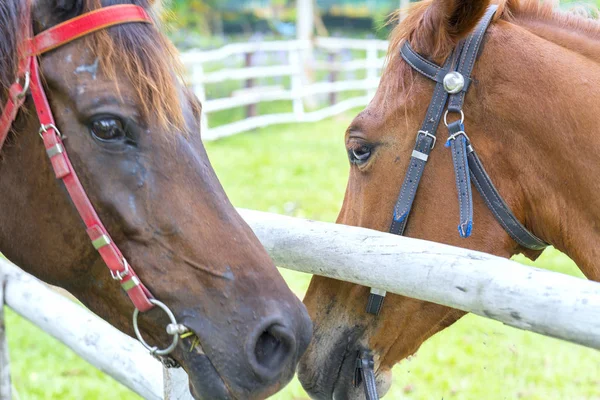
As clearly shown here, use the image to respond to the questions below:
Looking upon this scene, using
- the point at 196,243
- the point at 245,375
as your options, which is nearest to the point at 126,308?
the point at 196,243

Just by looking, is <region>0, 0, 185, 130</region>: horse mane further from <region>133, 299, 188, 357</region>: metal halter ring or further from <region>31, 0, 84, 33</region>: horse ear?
<region>133, 299, 188, 357</region>: metal halter ring

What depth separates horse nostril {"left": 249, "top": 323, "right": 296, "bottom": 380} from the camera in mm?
1525

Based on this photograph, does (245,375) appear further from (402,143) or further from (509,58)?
(509,58)

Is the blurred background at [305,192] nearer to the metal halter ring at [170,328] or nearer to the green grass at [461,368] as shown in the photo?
the green grass at [461,368]

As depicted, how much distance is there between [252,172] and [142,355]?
279 inches

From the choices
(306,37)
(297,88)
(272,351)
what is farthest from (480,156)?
(306,37)

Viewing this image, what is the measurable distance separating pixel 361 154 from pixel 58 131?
106 cm

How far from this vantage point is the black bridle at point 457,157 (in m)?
2.07

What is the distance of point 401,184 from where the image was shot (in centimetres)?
216

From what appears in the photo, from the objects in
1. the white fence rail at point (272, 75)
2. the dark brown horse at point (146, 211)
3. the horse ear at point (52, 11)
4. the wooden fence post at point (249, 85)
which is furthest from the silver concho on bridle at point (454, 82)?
the wooden fence post at point (249, 85)

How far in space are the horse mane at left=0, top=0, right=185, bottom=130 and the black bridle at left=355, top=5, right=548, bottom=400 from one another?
2.79ft

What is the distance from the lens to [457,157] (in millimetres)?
2080

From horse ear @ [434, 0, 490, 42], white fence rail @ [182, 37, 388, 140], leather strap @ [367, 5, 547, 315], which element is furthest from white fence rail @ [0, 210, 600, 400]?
white fence rail @ [182, 37, 388, 140]

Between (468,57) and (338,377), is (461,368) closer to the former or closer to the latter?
(338,377)
